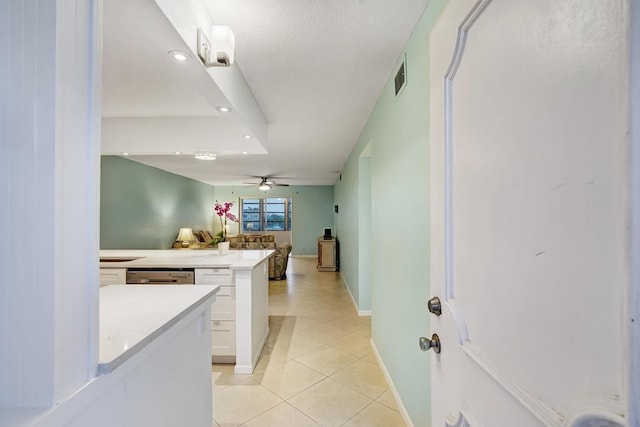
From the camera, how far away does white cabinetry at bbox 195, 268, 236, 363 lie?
8.30 feet

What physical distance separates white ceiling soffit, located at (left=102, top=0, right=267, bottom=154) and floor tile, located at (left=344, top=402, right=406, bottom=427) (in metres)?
2.20

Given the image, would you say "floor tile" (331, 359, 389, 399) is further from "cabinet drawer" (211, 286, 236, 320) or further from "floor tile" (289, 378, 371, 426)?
"cabinet drawer" (211, 286, 236, 320)

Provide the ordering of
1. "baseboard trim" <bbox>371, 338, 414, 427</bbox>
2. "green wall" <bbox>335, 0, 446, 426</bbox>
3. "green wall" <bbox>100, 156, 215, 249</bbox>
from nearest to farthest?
1. "green wall" <bbox>335, 0, 446, 426</bbox>
2. "baseboard trim" <bbox>371, 338, 414, 427</bbox>
3. "green wall" <bbox>100, 156, 215, 249</bbox>

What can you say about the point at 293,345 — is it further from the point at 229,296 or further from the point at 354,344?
the point at 229,296

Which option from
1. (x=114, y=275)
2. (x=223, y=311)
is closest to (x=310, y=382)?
(x=223, y=311)

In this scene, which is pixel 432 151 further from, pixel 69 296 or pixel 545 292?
pixel 69 296

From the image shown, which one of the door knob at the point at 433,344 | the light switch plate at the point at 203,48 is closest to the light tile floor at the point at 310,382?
the door knob at the point at 433,344

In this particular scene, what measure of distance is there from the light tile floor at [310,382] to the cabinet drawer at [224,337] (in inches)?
5.7

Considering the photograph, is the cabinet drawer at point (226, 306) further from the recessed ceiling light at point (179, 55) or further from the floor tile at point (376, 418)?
the recessed ceiling light at point (179, 55)

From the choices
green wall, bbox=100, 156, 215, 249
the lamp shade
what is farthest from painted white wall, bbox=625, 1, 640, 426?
the lamp shade

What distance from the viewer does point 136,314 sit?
3.34ft

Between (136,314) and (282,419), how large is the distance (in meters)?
1.37

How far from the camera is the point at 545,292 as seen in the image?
1.60 ft

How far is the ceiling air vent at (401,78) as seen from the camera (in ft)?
5.37
